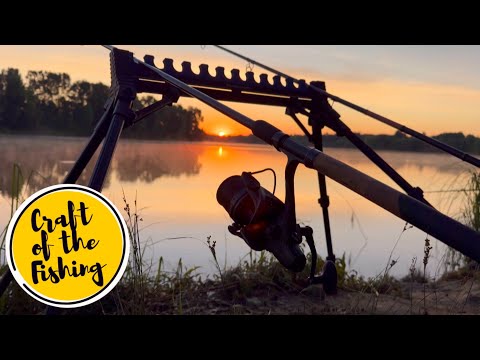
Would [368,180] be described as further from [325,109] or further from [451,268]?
[451,268]

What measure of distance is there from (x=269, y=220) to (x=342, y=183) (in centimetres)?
75

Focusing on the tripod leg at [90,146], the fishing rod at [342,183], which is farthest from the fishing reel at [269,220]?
the tripod leg at [90,146]

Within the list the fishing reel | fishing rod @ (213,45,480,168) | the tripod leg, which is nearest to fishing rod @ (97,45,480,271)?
→ the fishing reel

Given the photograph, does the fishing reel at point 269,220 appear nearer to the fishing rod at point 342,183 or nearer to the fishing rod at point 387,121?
the fishing rod at point 342,183

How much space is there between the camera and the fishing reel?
Result: 1874mm

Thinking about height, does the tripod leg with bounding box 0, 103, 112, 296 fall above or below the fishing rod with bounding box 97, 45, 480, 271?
above

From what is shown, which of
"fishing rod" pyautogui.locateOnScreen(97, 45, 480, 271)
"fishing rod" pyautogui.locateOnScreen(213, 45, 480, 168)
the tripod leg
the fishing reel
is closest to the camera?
"fishing rod" pyautogui.locateOnScreen(97, 45, 480, 271)

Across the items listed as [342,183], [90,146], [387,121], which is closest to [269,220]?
[342,183]

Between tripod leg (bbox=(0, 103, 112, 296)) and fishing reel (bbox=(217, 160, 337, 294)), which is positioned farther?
tripod leg (bbox=(0, 103, 112, 296))

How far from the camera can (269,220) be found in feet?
6.54

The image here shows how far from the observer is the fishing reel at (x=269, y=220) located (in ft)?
6.15

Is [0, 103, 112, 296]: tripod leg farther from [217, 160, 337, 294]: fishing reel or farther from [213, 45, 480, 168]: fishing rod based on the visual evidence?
[213, 45, 480, 168]: fishing rod

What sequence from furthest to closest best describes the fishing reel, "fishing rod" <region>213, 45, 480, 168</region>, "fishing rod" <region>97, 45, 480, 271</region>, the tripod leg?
"fishing rod" <region>213, 45, 480, 168</region> → the tripod leg → the fishing reel → "fishing rod" <region>97, 45, 480, 271</region>
